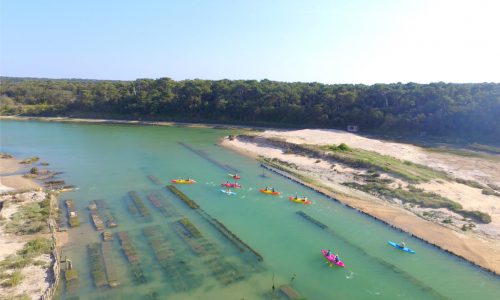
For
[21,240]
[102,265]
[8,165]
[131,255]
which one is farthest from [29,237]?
[8,165]

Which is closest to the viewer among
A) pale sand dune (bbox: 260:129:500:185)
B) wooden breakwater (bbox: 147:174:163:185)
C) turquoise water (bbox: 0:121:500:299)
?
turquoise water (bbox: 0:121:500:299)

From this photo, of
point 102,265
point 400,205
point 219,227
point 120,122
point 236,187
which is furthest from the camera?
point 120,122

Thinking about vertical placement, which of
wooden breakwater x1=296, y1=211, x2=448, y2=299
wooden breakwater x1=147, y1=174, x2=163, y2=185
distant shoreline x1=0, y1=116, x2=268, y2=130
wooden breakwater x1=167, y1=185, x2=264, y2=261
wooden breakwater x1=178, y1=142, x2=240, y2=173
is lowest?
wooden breakwater x1=296, y1=211, x2=448, y2=299

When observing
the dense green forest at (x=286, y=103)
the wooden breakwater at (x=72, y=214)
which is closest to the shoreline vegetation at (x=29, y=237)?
the wooden breakwater at (x=72, y=214)

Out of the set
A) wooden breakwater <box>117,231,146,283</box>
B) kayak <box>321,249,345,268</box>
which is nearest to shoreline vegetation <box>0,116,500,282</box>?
kayak <box>321,249,345,268</box>

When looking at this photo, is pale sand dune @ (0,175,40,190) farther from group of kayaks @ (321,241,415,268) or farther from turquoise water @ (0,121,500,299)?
group of kayaks @ (321,241,415,268)

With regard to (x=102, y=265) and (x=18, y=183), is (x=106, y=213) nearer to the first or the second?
(x=102, y=265)

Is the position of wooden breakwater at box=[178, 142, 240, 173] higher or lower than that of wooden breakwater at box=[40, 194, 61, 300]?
higher

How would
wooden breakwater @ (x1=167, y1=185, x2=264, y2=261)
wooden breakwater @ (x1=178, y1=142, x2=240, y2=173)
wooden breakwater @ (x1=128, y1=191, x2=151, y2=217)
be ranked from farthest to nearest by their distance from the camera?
wooden breakwater @ (x1=178, y1=142, x2=240, y2=173)
wooden breakwater @ (x1=128, y1=191, x2=151, y2=217)
wooden breakwater @ (x1=167, y1=185, x2=264, y2=261)
